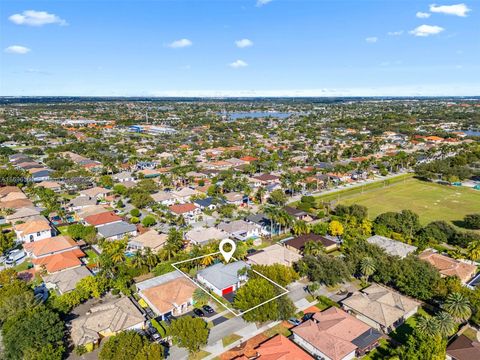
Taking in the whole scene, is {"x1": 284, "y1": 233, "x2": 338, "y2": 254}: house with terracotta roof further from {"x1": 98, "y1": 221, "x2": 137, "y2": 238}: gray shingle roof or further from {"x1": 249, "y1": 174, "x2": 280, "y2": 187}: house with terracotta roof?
{"x1": 249, "y1": 174, "x2": 280, "y2": 187}: house with terracotta roof

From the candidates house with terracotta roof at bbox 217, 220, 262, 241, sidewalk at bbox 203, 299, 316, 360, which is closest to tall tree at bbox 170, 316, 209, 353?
sidewalk at bbox 203, 299, 316, 360

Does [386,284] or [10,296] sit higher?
[10,296]

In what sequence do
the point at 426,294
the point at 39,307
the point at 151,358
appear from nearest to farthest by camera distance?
the point at 151,358 → the point at 39,307 → the point at 426,294

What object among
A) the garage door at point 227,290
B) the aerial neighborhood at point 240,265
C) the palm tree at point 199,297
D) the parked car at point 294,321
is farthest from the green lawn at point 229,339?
the garage door at point 227,290

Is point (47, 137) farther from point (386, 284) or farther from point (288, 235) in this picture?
point (386, 284)

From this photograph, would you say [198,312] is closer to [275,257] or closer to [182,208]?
[275,257]

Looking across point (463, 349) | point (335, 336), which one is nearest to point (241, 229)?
point (335, 336)

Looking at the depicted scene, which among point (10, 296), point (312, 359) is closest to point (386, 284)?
point (312, 359)
